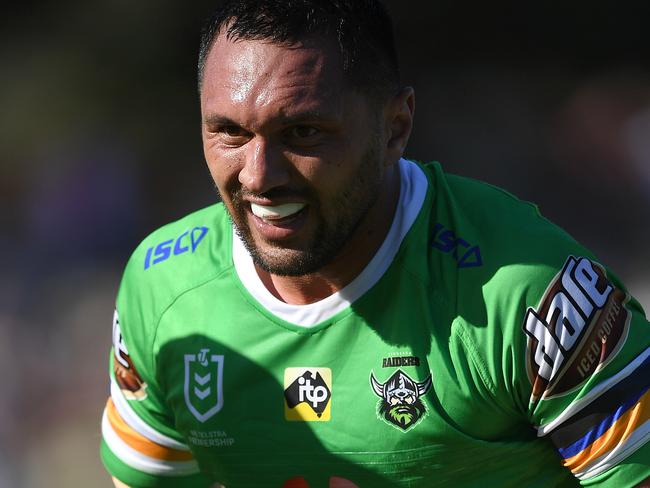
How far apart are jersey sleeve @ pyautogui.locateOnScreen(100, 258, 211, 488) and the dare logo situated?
1.01m

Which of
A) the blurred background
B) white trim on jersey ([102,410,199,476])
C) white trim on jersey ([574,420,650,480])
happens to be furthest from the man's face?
the blurred background

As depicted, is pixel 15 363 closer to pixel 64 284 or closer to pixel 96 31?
pixel 64 284

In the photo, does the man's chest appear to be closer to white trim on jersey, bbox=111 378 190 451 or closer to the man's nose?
white trim on jersey, bbox=111 378 190 451

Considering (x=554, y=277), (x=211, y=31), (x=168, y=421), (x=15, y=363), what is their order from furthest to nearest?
(x=15, y=363) → (x=168, y=421) → (x=211, y=31) → (x=554, y=277)

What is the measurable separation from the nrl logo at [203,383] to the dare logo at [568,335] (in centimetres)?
78

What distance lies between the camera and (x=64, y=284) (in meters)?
5.44

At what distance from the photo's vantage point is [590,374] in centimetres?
225

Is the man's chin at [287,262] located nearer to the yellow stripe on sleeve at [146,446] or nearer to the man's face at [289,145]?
the man's face at [289,145]


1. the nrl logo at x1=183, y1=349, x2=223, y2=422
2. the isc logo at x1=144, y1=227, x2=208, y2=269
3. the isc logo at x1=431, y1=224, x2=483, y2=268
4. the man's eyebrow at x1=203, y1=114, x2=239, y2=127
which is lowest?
the nrl logo at x1=183, y1=349, x2=223, y2=422

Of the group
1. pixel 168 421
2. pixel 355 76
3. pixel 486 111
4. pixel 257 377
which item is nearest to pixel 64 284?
pixel 486 111

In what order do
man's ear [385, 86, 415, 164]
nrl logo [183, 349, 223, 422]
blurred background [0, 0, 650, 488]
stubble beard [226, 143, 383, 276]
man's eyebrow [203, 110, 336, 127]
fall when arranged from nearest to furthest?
man's eyebrow [203, 110, 336, 127], stubble beard [226, 143, 383, 276], man's ear [385, 86, 415, 164], nrl logo [183, 349, 223, 422], blurred background [0, 0, 650, 488]

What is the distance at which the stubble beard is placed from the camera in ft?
7.68

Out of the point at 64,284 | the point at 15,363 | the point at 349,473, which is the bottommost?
the point at 15,363

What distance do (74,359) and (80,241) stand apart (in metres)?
0.61
